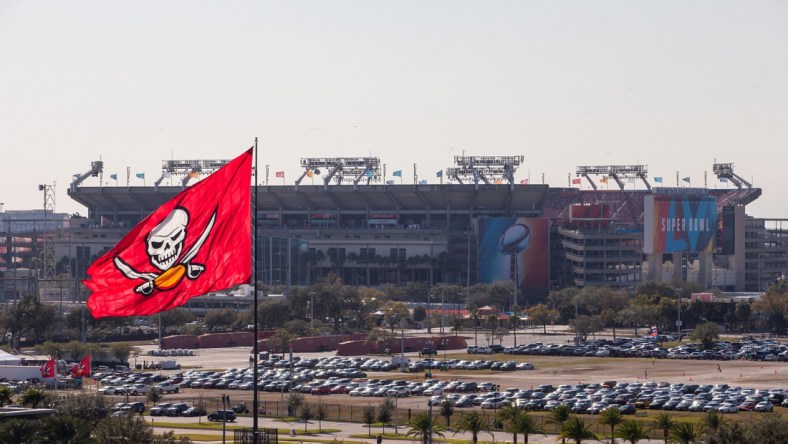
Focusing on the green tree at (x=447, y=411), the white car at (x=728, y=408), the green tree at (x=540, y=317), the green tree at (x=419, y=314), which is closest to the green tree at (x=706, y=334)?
the green tree at (x=540, y=317)

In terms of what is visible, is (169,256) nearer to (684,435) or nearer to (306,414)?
(684,435)

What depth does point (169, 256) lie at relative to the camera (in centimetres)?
3203

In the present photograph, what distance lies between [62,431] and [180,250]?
15.1m

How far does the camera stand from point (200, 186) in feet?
105

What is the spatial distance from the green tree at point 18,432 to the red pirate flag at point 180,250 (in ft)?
36.8

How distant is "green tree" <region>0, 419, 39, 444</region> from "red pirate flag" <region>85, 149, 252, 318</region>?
36.8 feet

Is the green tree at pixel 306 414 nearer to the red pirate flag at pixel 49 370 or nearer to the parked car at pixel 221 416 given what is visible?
the parked car at pixel 221 416

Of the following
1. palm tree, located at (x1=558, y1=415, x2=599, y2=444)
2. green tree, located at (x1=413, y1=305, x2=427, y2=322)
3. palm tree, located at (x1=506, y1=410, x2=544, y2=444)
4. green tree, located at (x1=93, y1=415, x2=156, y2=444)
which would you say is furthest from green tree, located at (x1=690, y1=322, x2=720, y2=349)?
green tree, located at (x1=93, y1=415, x2=156, y2=444)

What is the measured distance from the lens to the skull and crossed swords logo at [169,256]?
32.0 m

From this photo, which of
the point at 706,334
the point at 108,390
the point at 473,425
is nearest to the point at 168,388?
the point at 108,390

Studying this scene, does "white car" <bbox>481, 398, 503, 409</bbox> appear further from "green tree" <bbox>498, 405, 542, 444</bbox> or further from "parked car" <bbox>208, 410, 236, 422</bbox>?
"green tree" <bbox>498, 405, 542, 444</bbox>

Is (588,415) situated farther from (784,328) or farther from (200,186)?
(784,328)

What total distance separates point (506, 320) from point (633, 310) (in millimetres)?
14649

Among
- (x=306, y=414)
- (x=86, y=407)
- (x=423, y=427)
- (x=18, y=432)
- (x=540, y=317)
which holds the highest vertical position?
(x=18, y=432)
